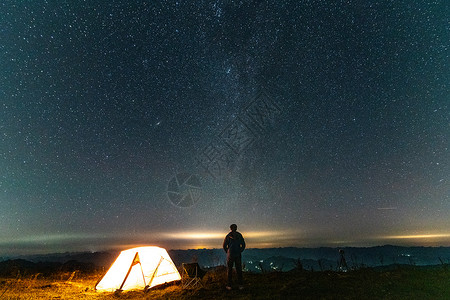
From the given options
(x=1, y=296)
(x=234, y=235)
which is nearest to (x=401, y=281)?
(x=234, y=235)

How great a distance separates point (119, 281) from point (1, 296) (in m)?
4.19

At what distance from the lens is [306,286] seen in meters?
9.03

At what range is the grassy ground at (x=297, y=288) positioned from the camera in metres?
8.00

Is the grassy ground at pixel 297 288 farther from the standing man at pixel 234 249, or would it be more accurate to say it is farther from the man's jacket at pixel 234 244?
the man's jacket at pixel 234 244

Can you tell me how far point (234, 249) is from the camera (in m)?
9.17

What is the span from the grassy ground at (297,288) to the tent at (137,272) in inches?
20.9

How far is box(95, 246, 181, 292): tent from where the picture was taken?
10.9 meters

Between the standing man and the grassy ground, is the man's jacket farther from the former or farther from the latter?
the grassy ground

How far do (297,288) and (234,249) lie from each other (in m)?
2.63

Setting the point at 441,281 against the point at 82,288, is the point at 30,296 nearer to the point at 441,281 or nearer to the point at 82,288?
the point at 82,288

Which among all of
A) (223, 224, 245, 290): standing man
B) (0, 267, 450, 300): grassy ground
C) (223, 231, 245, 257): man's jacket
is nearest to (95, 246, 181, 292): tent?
(0, 267, 450, 300): grassy ground

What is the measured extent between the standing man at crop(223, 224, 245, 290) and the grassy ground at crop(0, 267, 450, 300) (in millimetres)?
597

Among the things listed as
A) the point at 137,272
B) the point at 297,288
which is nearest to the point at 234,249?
the point at 297,288

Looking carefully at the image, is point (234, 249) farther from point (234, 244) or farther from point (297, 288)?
point (297, 288)
